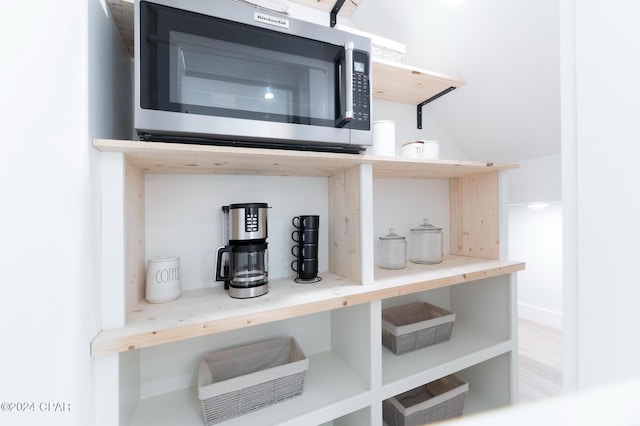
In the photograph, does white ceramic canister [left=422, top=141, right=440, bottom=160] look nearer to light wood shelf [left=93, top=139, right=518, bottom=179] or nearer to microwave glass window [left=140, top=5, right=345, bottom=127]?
light wood shelf [left=93, top=139, right=518, bottom=179]

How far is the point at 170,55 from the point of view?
0.71 m

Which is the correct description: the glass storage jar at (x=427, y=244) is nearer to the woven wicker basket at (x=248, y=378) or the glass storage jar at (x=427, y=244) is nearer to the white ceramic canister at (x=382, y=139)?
the white ceramic canister at (x=382, y=139)

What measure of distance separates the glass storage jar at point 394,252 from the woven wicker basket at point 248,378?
0.57 metres

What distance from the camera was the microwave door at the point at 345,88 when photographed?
2.82 feet

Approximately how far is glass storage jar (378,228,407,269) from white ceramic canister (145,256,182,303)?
3.02 feet

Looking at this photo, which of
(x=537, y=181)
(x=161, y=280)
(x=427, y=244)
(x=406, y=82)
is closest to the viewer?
(x=161, y=280)

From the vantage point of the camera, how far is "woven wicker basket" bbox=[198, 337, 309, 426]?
32.1 inches

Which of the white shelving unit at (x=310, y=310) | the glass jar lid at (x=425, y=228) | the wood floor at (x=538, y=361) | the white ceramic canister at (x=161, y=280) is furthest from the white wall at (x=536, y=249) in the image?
the white ceramic canister at (x=161, y=280)

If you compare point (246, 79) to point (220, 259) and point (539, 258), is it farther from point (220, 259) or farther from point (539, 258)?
point (539, 258)

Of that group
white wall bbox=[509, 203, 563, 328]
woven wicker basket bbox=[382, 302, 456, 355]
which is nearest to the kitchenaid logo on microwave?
woven wicker basket bbox=[382, 302, 456, 355]

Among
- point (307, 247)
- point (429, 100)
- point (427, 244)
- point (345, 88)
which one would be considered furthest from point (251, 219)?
point (429, 100)

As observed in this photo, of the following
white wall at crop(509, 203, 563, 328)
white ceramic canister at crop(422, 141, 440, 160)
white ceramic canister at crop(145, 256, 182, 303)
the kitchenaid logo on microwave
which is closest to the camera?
the kitchenaid logo on microwave

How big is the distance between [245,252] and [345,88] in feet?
2.14

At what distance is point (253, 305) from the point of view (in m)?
0.83
